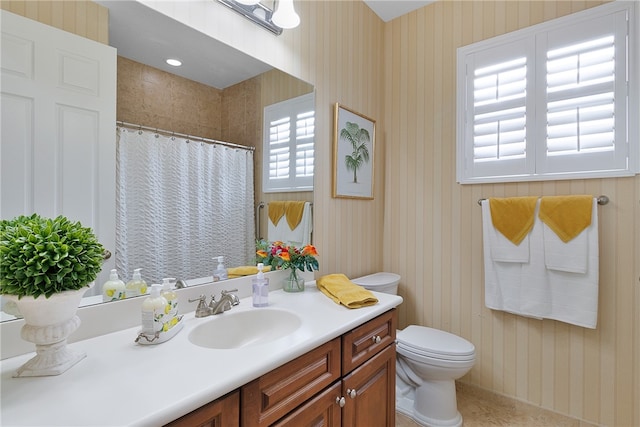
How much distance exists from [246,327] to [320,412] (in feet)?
1.40

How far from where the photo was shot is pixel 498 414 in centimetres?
191

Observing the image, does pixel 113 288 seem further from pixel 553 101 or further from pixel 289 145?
pixel 553 101

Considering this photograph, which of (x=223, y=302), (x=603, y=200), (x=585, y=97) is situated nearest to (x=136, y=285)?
(x=223, y=302)

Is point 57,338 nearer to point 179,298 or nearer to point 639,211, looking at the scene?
point 179,298

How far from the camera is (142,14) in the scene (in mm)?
1136

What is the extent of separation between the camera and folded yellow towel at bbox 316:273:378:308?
1345mm

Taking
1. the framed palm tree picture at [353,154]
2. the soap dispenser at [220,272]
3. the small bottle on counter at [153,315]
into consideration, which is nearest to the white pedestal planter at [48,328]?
the small bottle on counter at [153,315]

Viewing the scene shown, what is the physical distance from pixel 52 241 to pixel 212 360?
49 cm

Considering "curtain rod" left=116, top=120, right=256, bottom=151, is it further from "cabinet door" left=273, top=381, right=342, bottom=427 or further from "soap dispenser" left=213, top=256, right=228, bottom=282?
"cabinet door" left=273, top=381, right=342, bottom=427

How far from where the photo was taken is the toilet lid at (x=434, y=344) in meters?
1.68

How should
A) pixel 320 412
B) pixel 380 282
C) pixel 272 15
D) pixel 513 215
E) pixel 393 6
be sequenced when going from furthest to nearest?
1. pixel 393 6
2. pixel 380 282
3. pixel 513 215
4. pixel 272 15
5. pixel 320 412

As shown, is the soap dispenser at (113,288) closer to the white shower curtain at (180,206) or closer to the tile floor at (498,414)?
the white shower curtain at (180,206)

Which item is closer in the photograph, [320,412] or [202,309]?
[320,412]

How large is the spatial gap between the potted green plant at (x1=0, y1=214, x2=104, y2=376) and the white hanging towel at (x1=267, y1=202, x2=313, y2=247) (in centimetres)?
90
